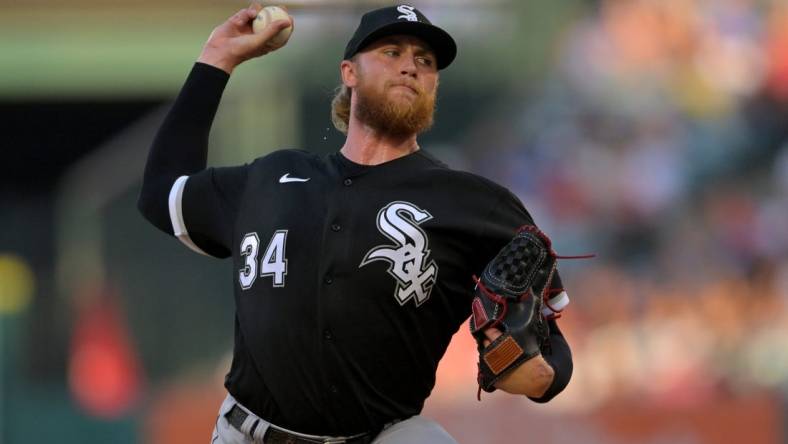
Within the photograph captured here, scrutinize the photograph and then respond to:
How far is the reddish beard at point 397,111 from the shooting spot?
3.45 meters

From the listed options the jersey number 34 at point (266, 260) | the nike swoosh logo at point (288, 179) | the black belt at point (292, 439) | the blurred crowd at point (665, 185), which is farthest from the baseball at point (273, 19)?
the blurred crowd at point (665, 185)

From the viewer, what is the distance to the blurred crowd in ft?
29.3

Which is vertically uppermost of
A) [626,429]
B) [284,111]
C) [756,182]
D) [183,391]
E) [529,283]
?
[529,283]

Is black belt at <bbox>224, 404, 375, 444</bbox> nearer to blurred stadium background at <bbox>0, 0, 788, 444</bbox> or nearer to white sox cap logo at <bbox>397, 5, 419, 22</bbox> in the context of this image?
white sox cap logo at <bbox>397, 5, 419, 22</bbox>

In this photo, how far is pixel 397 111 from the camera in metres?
3.45

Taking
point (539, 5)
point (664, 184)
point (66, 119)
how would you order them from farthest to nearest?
point (66, 119) → point (539, 5) → point (664, 184)

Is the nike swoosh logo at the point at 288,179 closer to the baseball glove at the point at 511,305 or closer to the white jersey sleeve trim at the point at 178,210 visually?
the white jersey sleeve trim at the point at 178,210

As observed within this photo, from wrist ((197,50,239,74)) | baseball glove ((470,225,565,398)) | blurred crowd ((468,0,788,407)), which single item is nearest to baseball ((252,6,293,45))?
wrist ((197,50,239,74))

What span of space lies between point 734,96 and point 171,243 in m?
4.39

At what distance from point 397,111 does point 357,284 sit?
1.69 feet

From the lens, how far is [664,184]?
30.8 ft

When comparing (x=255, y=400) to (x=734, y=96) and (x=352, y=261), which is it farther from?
(x=734, y=96)

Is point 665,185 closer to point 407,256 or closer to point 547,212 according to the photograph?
point 547,212

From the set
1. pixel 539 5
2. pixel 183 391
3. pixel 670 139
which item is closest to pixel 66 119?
pixel 183 391
